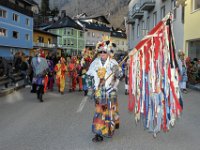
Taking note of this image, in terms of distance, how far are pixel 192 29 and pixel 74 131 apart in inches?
660

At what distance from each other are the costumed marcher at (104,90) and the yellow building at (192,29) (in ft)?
51.9

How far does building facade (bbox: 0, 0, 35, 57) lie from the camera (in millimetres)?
43969

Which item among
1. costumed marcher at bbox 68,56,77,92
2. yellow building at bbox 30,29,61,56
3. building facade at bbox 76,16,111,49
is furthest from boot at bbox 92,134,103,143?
building facade at bbox 76,16,111,49

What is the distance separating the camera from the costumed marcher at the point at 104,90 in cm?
625

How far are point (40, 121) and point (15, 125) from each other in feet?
2.13

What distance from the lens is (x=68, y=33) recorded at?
272ft

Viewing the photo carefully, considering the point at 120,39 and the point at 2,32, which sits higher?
the point at 120,39

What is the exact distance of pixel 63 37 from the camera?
273 feet

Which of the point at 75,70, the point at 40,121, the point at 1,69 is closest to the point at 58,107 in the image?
the point at 40,121

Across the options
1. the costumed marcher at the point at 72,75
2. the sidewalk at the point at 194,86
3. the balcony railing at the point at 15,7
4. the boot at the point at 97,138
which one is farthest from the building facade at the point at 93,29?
the boot at the point at 97,138

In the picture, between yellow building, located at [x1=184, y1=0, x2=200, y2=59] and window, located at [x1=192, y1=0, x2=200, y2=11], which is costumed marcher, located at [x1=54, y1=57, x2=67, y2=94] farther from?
window, located at [x1=192, y1=0, x2=200, y2=11]

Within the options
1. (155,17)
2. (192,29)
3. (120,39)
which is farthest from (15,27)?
(120,39)

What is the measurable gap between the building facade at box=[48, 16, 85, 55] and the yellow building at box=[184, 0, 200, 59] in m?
59.7

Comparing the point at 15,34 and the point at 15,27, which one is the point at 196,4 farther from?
the point at 15,34
